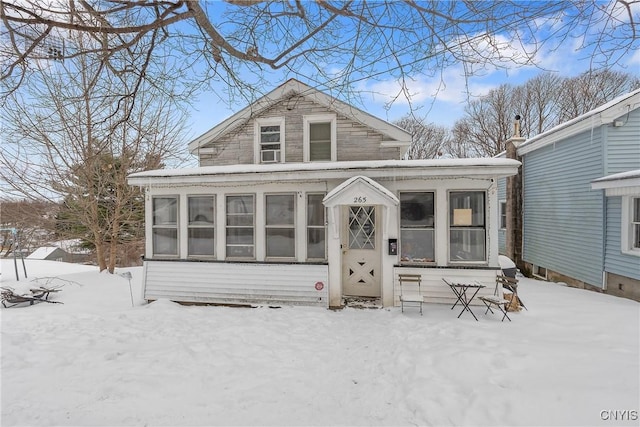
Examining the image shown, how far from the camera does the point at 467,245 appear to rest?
6.62 meters

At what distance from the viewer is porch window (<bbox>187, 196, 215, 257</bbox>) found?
758cm

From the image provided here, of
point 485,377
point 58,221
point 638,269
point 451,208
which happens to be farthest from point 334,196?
point 58,221

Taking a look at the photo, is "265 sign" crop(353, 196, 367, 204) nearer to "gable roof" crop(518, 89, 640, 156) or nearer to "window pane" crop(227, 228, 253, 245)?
"window pane" crop(227, 228, 253, 245)

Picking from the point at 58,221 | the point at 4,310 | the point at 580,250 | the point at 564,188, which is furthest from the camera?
the point at 58,221

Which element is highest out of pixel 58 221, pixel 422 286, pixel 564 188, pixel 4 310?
pixel 564 188

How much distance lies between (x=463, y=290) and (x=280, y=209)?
459cm

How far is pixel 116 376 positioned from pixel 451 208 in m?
6.79

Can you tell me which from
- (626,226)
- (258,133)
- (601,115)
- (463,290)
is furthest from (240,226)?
(601,115)

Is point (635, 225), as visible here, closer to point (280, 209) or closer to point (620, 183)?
point (620, 183)

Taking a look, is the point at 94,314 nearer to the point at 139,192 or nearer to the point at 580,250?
the point at 139,192

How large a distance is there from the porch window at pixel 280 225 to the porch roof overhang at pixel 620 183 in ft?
26.9

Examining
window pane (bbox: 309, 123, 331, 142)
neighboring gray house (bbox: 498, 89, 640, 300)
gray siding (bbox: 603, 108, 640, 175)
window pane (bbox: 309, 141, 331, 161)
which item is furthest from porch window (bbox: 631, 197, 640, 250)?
window pane (bbox: 309, 123, 331, 142)

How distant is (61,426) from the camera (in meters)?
2.99

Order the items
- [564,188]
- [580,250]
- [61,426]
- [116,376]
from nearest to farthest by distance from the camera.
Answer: [61,426], [116,376], [580,250], [564,188]
